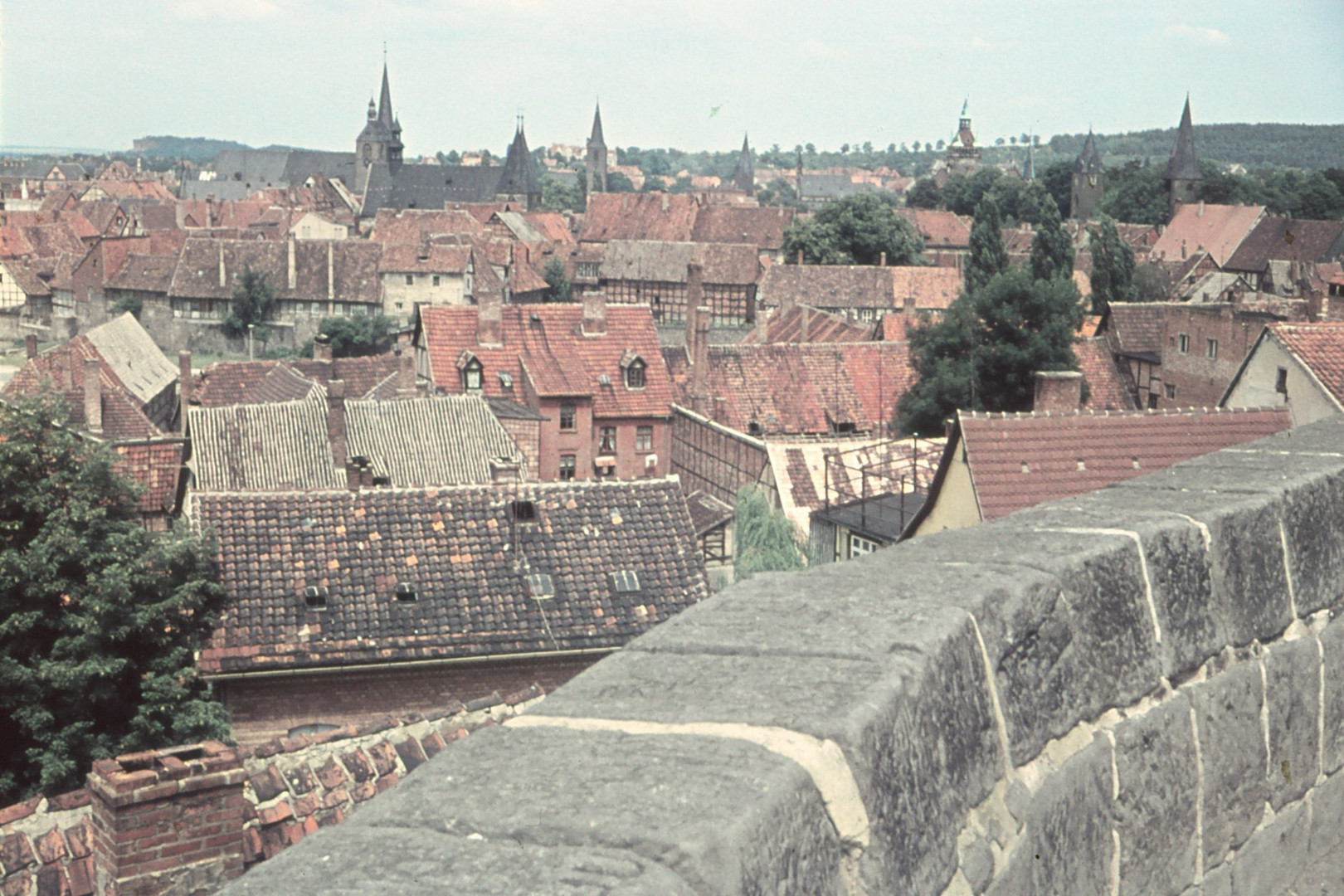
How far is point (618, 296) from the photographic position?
79562 millimetres

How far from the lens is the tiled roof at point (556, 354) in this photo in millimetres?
40906

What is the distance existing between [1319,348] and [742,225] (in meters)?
76.7

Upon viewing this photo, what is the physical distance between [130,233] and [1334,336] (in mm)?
95683

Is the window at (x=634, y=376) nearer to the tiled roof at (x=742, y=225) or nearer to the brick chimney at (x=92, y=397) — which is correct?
the brick chimney at (x=92, y=397)

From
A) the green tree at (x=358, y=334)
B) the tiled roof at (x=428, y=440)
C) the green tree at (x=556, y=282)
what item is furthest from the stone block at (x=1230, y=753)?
the green tree at (x=556, y=282)

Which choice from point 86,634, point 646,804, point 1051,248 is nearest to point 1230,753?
point 646,804

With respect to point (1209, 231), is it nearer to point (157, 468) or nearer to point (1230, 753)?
point (157, 468)

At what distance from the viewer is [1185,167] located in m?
115

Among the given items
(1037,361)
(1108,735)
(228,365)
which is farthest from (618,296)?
(1108,735)

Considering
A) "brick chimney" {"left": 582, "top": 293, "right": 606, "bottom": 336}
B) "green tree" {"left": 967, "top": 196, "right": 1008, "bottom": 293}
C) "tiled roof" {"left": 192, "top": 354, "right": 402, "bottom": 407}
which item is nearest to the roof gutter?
"tiled roof" {"left": 192, "top": 354, "right": 402, "bottom": 407}

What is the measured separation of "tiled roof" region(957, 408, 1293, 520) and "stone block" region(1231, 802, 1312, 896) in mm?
10484

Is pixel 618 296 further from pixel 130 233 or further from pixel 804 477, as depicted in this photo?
pixel 804 477

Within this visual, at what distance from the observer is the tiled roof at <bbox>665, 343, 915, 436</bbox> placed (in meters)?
40.2

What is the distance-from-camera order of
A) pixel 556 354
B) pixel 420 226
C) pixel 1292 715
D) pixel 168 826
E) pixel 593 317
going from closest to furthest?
pixel 1292 715, pixel 168 826, pixel 556 354, pixel 593 317, pixel 420 226
